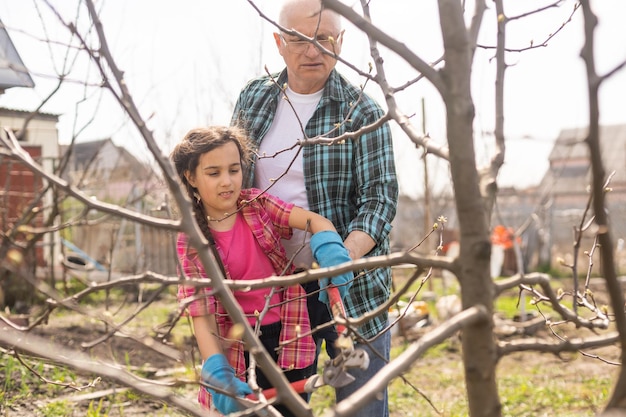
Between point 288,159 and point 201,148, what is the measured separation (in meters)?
0.35

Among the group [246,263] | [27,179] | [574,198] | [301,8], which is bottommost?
[246,263]

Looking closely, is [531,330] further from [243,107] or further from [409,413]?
[243,107]

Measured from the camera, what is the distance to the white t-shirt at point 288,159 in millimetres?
2596

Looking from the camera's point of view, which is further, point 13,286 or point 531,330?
point 13,286

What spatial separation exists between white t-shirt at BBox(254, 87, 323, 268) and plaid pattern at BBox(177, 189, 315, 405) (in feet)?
0.33

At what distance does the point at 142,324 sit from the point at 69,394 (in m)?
4.11

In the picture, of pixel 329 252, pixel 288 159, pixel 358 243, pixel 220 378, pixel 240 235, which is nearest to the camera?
pixel 220 378

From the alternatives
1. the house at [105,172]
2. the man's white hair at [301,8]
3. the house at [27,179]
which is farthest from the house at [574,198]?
the man's white hair at [301,8]

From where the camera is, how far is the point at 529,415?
461 centimetres

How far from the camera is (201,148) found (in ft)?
7.94

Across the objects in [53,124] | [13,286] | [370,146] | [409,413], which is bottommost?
[409,413]

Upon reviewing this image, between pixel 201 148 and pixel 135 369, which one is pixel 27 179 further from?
pixel 201 148

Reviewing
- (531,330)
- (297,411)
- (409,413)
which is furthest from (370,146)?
(531,330)

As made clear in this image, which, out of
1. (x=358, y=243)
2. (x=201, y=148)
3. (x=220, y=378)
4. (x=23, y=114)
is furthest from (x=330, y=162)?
(x=23, y=114)
